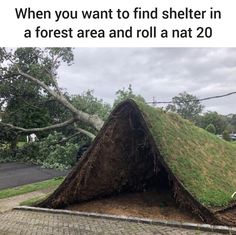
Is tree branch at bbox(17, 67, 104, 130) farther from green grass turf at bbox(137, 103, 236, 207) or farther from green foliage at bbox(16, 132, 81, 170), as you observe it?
green grass turf at bbox(137, 103, 236, 207)

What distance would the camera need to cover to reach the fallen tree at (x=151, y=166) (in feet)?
25.7

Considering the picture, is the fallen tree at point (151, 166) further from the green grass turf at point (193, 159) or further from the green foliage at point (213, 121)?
the green foliage at point (213, 121)

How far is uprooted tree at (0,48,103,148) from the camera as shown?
19.5 meters

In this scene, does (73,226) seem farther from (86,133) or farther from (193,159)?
(86,133)

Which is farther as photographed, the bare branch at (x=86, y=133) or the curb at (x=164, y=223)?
the bare branch at (x=86, y=133)

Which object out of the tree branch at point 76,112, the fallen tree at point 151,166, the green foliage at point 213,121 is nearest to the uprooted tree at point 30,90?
the tree branch at point 76,112

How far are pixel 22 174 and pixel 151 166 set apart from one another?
27.5 ft

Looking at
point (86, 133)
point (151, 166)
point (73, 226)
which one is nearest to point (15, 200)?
point (73, 226)

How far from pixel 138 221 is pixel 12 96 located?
14844 mm

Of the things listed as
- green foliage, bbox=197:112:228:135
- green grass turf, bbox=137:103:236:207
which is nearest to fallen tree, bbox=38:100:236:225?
green grass turf, bbox=137:103:236:207

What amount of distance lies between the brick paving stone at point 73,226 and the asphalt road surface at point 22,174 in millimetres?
5755

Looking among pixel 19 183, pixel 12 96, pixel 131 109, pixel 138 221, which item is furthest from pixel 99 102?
pixel 138 221

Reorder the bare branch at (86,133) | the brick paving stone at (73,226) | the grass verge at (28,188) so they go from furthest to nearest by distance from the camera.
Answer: the bare branch at (86,133), the grass verge at (28,188), the brick paving stone at (73,226)

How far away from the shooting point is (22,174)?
1658cm
